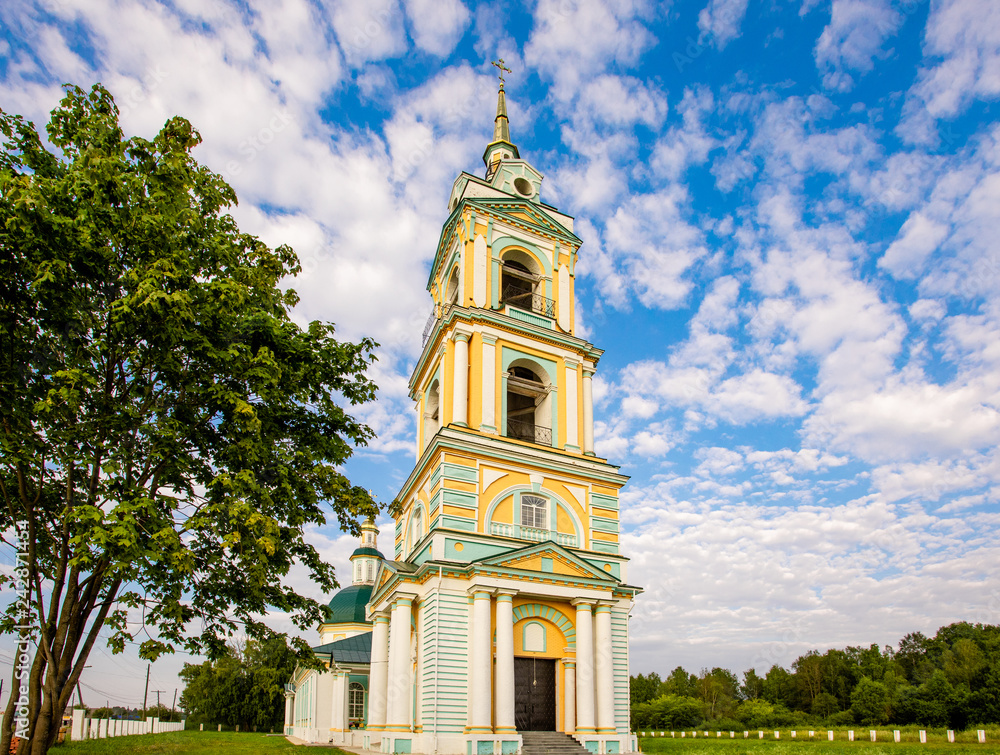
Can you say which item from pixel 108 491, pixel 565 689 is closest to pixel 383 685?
pixel 565 689

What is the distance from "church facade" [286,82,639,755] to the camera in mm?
19734

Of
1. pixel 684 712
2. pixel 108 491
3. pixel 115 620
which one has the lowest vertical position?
pixel 684 712

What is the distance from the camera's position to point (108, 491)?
1085 cm

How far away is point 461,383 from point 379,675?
402 inches

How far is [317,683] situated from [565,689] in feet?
65.5

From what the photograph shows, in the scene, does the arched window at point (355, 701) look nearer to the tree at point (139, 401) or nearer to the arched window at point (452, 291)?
the arched window at point (452, 291)

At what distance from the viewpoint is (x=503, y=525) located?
22.2 metres

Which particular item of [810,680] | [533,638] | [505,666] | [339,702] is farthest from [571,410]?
[810,680]

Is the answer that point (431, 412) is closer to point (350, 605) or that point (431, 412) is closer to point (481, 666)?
point (481, 666)

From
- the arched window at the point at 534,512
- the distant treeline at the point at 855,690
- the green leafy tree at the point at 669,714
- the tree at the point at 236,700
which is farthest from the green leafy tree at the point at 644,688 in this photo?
the arched window at the point at 534,512

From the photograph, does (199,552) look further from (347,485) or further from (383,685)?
(383,685)

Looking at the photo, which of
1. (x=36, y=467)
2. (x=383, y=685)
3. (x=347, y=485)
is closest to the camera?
(x=36, y=467)

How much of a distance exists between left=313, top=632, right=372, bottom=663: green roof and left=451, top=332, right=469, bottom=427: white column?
16.6 m

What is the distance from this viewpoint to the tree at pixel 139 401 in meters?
10.1
